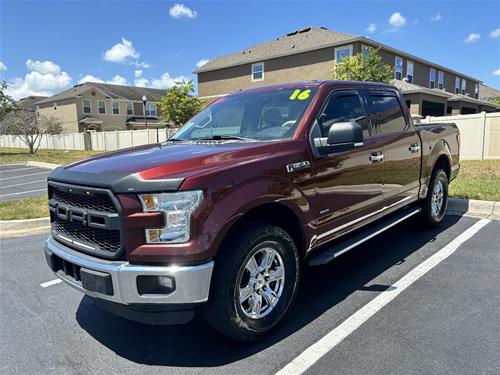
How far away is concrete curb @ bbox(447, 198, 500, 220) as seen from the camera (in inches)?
261

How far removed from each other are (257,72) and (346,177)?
3045 centimetres

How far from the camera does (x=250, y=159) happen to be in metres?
2.92

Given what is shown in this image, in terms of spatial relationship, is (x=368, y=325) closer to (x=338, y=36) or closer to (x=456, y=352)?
(x=456, y=352)

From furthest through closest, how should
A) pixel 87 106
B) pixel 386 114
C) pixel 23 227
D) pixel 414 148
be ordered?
pixel 87 106, pixel 23 227, pixel 414 148, pixel 386 114

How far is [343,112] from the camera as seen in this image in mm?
4039

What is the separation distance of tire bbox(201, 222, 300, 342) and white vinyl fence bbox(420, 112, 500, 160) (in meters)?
12.9

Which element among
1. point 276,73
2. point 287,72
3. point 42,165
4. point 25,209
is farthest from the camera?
point 276,73

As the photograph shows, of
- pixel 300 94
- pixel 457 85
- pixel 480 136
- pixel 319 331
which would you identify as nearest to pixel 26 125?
pixel 480 136

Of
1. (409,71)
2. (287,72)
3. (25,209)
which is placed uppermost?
(409,71)

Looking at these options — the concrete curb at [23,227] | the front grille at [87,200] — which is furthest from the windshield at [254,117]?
the concrete curb at [23,227]

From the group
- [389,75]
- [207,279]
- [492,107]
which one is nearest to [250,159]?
[207,279]

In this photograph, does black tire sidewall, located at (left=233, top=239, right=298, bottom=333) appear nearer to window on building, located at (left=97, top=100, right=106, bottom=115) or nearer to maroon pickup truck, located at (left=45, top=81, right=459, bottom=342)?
maroon pickup truck, located at (left=45, top=81, right=459, bottom=342)

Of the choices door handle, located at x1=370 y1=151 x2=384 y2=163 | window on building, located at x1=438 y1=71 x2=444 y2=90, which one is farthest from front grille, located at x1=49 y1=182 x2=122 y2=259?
window on building, located at x1=438 y1=71 x2=444 y2=90

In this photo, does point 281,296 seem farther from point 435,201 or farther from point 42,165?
point 42,165
